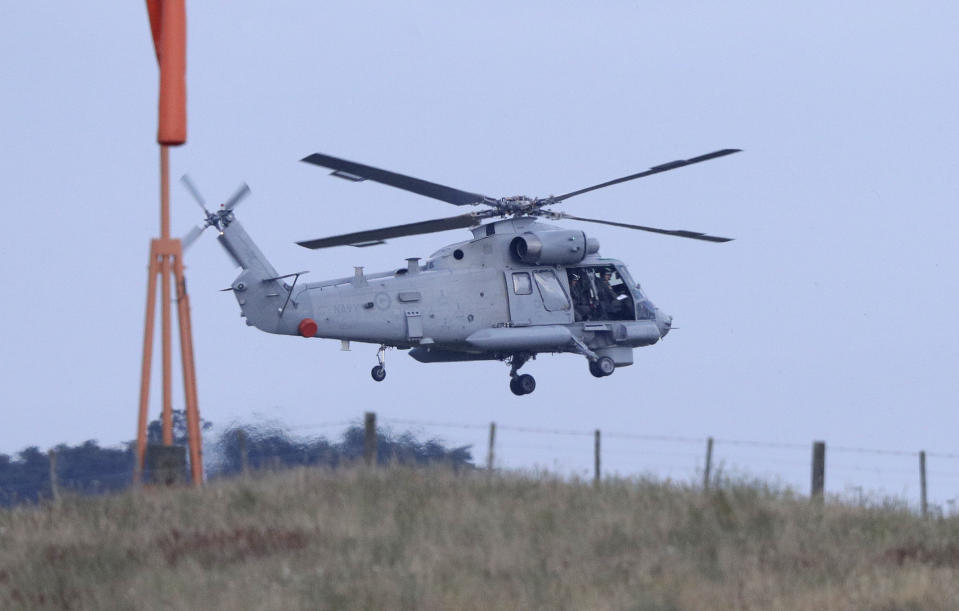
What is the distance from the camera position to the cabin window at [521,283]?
2977 centimetres

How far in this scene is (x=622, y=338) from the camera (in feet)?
103

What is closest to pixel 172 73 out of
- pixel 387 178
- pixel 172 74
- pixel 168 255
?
pixel 172 74

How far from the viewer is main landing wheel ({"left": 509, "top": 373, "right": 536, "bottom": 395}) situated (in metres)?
31.6

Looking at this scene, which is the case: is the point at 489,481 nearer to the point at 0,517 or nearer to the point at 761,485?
the point at 761,485

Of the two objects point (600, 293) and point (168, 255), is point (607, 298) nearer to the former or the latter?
point (600, 293)

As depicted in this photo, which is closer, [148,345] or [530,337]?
[148,345]

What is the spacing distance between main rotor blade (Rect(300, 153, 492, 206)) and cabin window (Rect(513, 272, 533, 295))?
2.24 m

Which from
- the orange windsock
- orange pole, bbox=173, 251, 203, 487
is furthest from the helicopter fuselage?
the orange windsock

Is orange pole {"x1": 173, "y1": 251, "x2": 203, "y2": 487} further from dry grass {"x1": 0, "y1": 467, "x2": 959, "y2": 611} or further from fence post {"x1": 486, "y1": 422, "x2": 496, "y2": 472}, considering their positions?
fence post {"x1": 486, "y1": 422, "x2": 496, "y2": 472}

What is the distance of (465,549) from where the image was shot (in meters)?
14.3

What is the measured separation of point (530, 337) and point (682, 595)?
17.3 meters

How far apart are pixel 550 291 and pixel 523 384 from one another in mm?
2497

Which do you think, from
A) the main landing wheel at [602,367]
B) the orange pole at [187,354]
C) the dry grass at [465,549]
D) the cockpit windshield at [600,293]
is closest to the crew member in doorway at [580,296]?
the cockpit windshield at [600,293]

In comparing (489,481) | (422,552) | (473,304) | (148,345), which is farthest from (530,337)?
(422,552)
